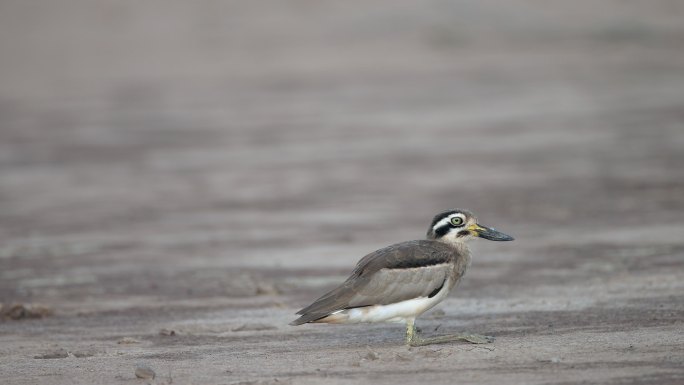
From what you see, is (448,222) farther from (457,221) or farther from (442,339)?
(442,339)

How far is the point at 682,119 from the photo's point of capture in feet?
79.0

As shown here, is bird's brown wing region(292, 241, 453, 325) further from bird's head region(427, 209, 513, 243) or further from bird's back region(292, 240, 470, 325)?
bird's head region(427, 209, 513, 243)

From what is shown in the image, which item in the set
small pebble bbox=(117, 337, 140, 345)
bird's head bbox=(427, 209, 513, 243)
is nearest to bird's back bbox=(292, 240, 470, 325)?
bird's head bbox=(427, 209, 513, 243)

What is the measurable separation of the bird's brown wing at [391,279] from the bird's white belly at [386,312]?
0.04 m

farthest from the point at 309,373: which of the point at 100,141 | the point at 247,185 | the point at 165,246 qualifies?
the point at 100,141

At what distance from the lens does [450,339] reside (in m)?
9.31

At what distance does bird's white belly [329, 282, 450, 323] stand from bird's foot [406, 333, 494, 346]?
170 millimetres

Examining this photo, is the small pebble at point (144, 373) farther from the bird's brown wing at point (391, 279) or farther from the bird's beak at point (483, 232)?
the bird's beak at point (483, 232)

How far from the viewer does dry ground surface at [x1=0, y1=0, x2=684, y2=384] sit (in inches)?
376

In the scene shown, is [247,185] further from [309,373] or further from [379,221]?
[309,373]

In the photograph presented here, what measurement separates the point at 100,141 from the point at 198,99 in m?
6.36

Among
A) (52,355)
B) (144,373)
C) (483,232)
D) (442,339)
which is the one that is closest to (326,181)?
(483,232)

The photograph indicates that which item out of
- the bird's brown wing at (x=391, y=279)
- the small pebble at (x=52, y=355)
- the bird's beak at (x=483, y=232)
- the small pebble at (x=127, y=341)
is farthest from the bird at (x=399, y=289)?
the small pebble at (x=52, y=355)

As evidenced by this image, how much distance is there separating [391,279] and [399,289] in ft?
0.32
